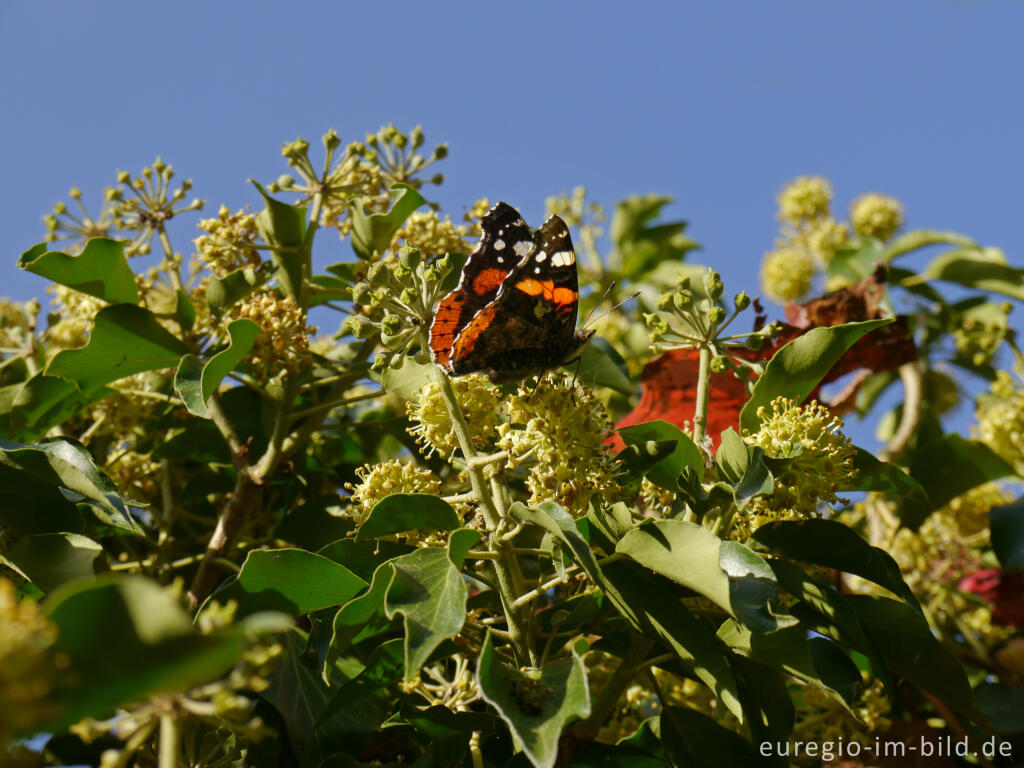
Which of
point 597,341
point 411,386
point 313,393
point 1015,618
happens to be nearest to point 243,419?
point 313,393

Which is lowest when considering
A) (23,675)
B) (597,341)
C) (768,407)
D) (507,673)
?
(23,675)

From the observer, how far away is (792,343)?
1897 mm

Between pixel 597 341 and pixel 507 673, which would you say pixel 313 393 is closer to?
pixel 597 341

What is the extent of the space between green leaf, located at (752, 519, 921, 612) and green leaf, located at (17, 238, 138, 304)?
5.38 feet

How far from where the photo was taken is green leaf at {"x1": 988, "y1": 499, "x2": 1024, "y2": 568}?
2.46 meters

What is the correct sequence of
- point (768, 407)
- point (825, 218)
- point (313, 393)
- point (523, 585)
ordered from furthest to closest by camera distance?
point (825, 218) < point (313, 393) < point (768, 407) < point (523, 585)

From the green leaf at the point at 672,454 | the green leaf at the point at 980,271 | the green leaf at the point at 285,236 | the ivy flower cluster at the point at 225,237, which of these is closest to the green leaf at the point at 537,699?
the green leaf at the point at 672,454

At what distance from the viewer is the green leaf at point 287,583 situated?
1622 millimetres

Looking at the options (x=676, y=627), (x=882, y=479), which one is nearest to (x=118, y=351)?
(x=676, y=627)

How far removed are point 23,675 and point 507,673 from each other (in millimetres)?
804

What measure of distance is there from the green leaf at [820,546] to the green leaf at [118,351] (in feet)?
4.85

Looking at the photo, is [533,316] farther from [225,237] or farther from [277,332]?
[225,237]

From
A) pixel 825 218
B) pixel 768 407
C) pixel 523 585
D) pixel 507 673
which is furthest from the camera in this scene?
pixel 825 218

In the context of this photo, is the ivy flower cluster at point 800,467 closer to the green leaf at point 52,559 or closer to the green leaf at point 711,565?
the green leaf at point 711,565
